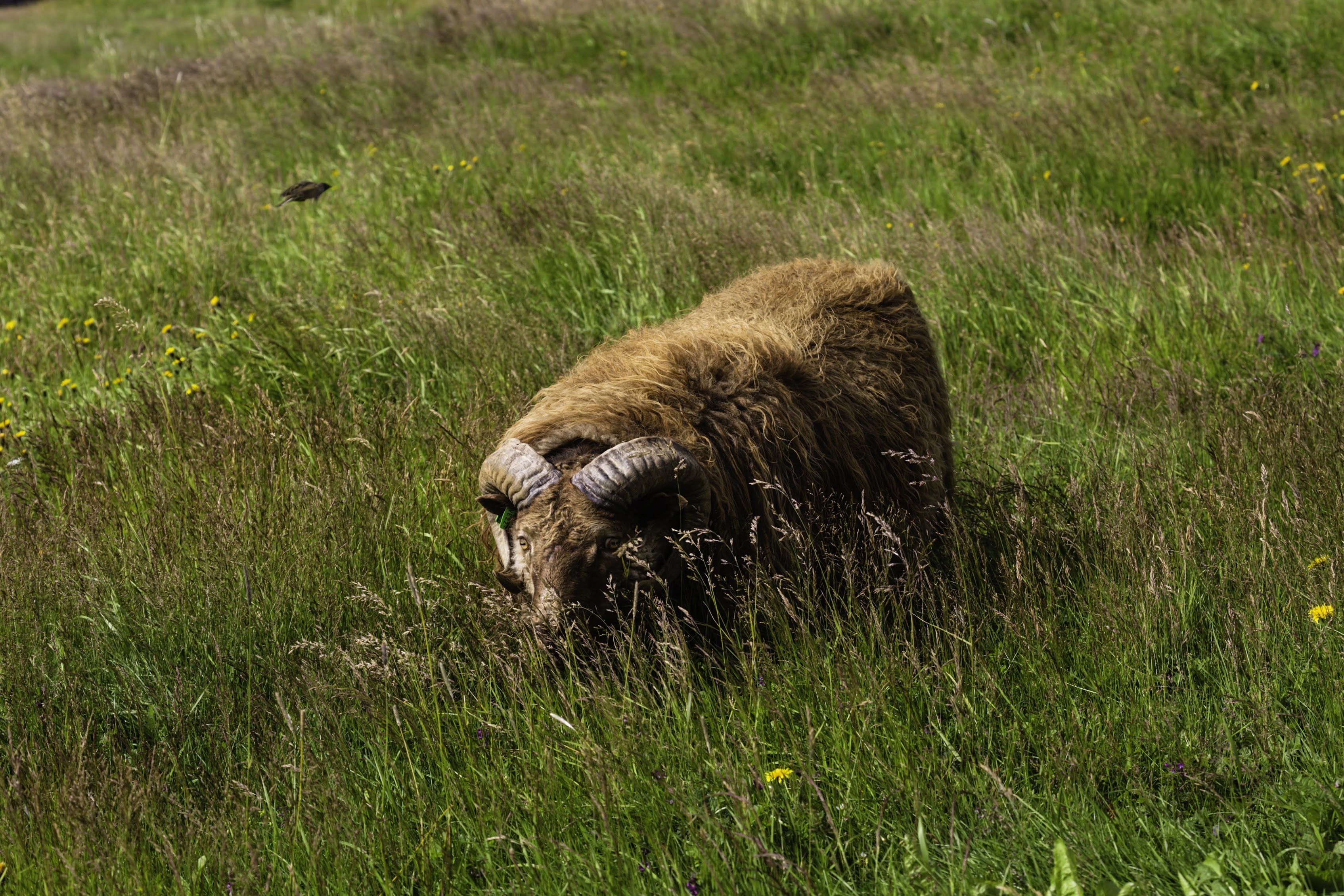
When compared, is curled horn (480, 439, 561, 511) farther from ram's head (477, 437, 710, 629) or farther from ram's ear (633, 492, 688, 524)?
ram's ear (633, 492, 688, 524)

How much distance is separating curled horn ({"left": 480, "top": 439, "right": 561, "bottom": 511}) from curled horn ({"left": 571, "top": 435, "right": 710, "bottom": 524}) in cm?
11

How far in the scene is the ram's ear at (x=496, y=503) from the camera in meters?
3.46

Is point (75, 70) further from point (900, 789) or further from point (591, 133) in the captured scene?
point (900, 789)

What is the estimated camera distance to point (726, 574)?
11.7 feet

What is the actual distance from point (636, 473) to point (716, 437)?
47 centimetres

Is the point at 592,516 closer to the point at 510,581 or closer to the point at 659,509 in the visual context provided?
the point at 659,509

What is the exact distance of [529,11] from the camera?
505 inches

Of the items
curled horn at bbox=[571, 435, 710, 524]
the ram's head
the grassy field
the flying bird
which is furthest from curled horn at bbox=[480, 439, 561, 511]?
the flying bird

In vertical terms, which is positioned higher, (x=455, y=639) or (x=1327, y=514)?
(x=1327, y=514)

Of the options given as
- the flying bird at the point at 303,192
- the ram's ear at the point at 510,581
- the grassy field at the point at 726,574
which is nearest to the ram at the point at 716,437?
the ram's ear at the point at 510,581

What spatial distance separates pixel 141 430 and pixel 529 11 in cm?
974

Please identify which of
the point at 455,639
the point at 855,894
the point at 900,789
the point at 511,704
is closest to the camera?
the point at 855,894

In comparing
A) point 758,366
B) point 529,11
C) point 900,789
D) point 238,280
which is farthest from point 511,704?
point 529,11

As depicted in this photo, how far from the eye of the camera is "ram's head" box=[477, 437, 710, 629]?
3234 mm
